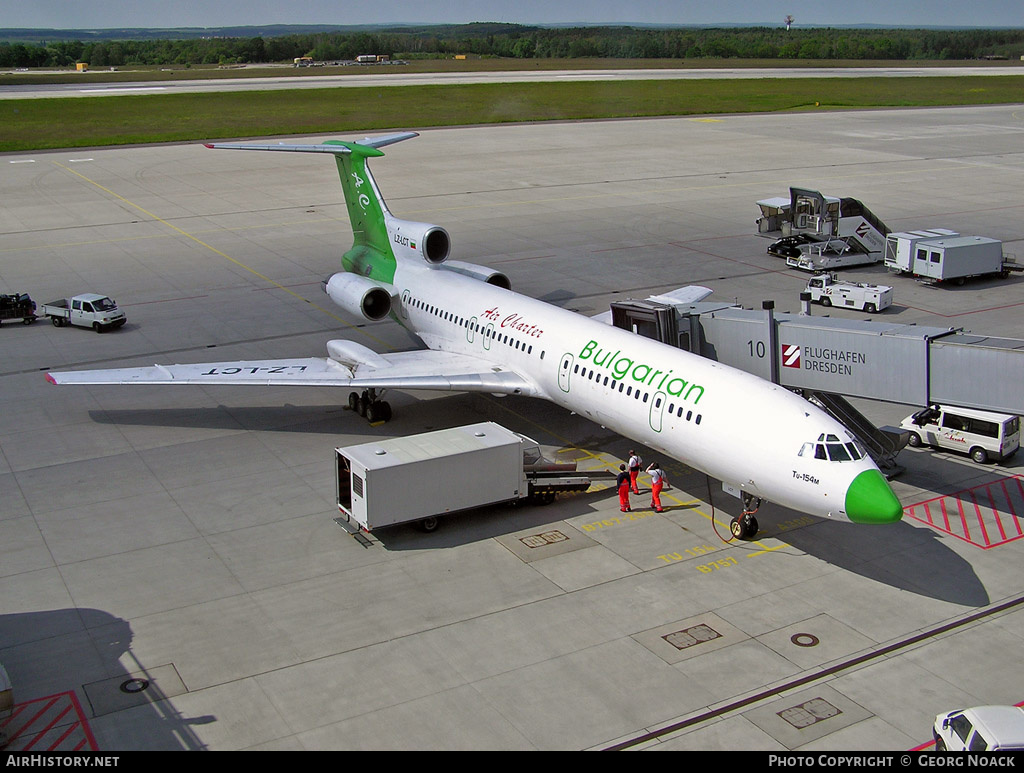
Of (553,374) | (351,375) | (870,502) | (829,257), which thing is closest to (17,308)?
(351,375)

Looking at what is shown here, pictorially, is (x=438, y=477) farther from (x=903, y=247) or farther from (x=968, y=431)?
(x=903, y=247)

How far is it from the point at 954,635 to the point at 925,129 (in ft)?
288

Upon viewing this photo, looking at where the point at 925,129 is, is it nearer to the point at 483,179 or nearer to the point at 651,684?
the point at 483,179

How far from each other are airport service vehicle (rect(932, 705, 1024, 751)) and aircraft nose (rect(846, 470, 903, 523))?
14.7 ft

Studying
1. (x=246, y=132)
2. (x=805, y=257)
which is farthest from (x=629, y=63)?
(x=805, y=257)

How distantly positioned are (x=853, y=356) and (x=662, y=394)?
14.9 feet

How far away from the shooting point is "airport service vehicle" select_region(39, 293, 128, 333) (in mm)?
37844

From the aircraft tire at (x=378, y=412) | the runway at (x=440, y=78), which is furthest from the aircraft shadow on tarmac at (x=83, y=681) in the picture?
the runway at (x=440, y=78)

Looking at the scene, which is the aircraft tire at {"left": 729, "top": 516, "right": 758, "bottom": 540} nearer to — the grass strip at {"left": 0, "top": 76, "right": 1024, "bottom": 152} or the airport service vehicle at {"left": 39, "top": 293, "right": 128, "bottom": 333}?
the airport service vehicle at {"left": 39, "top": 293, "right": 128, "bottom": 333}

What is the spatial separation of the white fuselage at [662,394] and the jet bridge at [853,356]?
247cm

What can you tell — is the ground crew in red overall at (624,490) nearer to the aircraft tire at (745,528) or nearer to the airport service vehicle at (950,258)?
the aircraft tire at (745,528)

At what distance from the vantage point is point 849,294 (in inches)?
1598

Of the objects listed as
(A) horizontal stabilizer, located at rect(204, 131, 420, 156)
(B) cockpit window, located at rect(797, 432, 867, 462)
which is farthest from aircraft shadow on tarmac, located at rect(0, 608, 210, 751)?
(A) horizontal stabilizer, located at rect(204, 131, 420, 156)

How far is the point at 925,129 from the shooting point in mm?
95625
